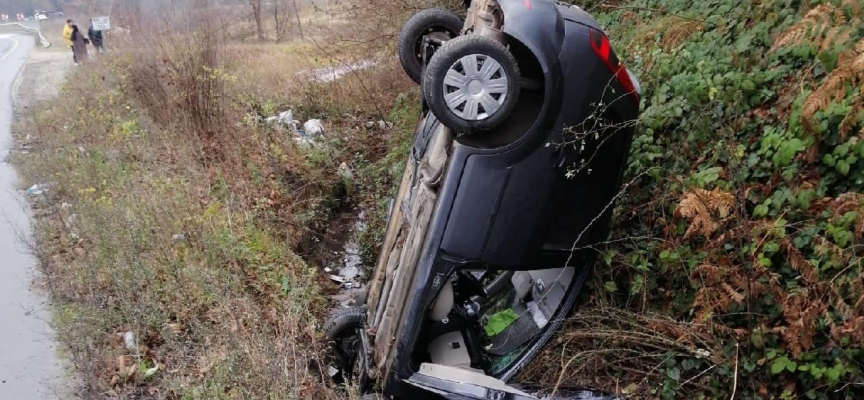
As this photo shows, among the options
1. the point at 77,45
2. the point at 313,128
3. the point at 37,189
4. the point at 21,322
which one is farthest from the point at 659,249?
the point at 77,45

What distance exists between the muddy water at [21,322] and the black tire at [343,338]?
5.58 ft

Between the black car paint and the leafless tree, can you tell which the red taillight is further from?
the leafless tree

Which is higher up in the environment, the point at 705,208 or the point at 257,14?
the point at 257,14

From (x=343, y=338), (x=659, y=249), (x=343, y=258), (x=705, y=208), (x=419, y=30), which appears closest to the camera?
(x=705, y=208)

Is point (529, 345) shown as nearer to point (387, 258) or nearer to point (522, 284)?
point (522, 284)

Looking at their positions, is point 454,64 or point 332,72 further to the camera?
point 332,72

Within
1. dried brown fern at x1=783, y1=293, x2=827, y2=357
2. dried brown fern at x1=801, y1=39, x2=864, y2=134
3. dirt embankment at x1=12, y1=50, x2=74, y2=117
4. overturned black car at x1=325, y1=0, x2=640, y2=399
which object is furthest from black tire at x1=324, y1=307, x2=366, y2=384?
dirt embankment at x1=12, y1=50, x2=74, y2=117

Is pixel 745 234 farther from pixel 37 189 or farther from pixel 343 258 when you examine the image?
pixel 37 189

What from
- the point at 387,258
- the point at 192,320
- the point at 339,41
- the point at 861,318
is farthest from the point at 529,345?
the point at 339,41

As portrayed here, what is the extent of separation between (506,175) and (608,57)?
0.72 metres

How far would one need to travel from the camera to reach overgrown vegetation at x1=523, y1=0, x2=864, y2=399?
7.80ft

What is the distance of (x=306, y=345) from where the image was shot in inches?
145

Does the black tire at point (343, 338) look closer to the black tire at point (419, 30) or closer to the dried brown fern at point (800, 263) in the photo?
the black tire at point (419, 30)

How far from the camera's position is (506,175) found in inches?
96.1
